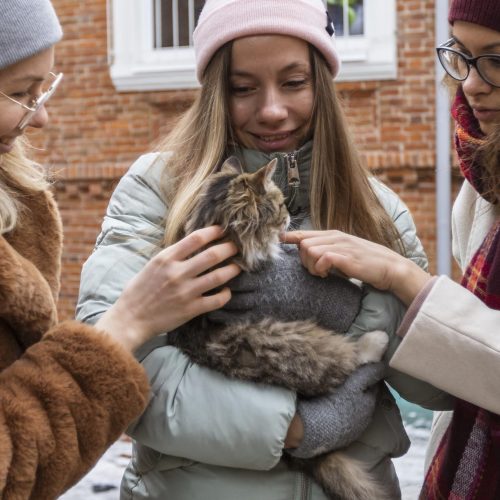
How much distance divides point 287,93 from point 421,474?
3831 millimetres

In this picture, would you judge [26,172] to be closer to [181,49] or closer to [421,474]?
[421,474]

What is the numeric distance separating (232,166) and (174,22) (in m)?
6.72

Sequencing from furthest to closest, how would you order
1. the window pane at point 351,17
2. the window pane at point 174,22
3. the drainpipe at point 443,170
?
the window pane at point 174,22 → the window pane at point 351,17 → the drainpipe at point 443,170

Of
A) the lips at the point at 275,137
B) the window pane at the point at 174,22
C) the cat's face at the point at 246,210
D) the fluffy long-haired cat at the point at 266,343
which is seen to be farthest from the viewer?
the window pane at the point at 174,22

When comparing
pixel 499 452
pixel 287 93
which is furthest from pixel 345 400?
pixel 287 93

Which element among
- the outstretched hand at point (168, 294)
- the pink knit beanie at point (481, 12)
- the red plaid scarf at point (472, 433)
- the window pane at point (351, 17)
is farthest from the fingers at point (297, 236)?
the window pane at point (351, 17)

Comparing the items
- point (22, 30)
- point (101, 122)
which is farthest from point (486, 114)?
point (101, 122)

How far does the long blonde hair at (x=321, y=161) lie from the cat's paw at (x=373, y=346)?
1.02 feet

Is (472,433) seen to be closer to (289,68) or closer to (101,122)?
(289,68)

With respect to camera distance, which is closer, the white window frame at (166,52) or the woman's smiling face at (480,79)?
the woman's smiling face at (480,79)

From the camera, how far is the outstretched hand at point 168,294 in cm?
200

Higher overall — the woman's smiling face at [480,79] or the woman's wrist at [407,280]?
the woman's smiling face at [480,79]

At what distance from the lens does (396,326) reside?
89.7 inches

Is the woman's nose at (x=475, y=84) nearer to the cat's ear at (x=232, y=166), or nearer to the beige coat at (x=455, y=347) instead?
the beige coat at (x=455, y=347)
